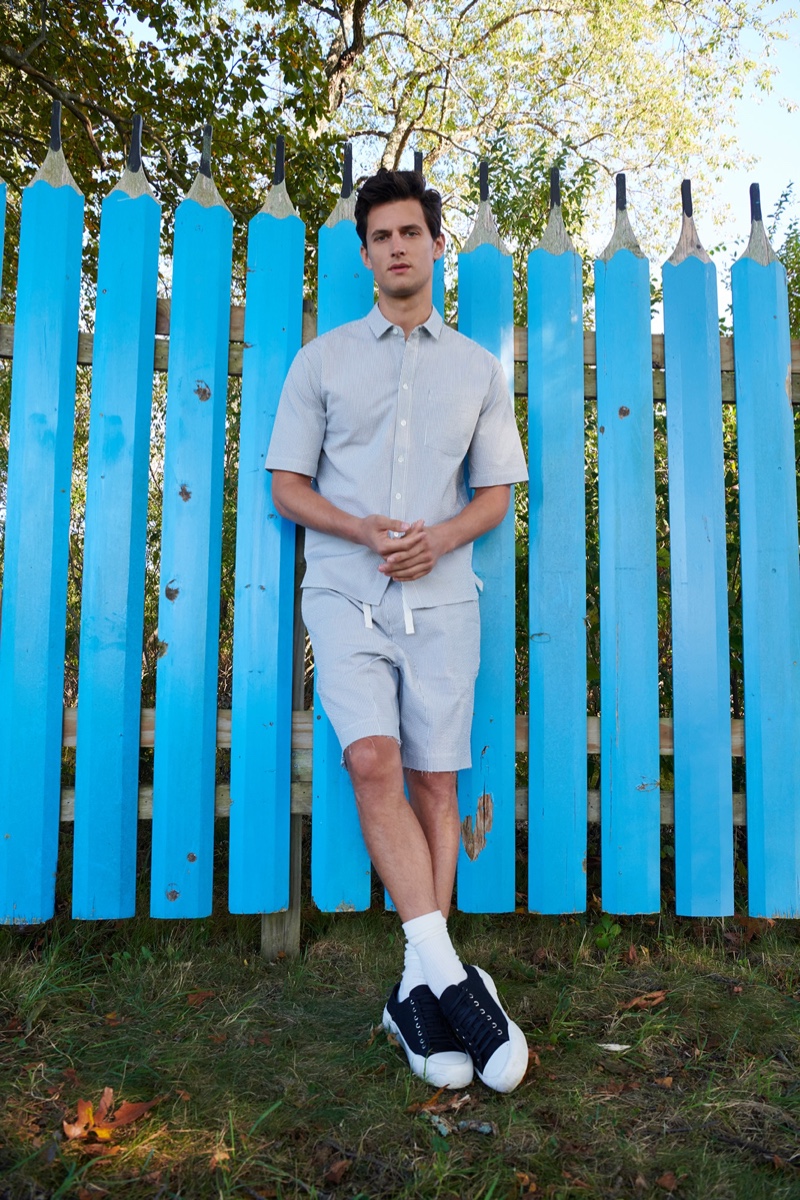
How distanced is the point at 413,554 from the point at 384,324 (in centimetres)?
78

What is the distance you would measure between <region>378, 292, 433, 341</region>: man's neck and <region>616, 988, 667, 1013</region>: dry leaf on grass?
200cm

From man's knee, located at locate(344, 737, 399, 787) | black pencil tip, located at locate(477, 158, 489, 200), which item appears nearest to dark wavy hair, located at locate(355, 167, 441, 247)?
black pencil tip, located at locate(477, 158, 489, 200)

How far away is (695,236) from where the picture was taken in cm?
280

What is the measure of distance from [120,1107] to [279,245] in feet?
8.03

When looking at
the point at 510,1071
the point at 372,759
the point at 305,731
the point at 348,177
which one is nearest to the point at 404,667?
the point at 372,759

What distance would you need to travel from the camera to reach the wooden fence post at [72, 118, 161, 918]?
2.55 metres

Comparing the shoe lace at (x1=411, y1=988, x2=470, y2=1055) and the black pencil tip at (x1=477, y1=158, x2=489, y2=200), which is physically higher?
the black pencil tip at (x1=477, y1=158, x2=489, y2=200)

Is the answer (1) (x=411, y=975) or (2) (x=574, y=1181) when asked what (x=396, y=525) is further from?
(2) (x=574, y=1181)

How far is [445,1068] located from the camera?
1.79 metres

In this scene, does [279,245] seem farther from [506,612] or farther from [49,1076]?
[49,1076]

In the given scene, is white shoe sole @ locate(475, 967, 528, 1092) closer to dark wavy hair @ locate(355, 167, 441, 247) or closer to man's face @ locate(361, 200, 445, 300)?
man's face @ locate(361, 200, 445, 300)

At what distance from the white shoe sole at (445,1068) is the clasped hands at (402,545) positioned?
1.17 metres

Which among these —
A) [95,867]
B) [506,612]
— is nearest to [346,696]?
[506,612]

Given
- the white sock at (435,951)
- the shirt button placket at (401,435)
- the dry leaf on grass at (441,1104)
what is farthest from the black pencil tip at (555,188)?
the dry leaf on grass at (441,1104)
